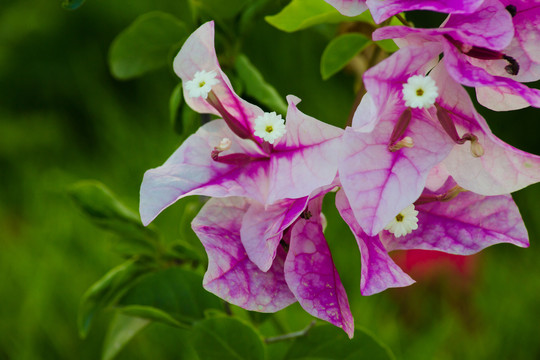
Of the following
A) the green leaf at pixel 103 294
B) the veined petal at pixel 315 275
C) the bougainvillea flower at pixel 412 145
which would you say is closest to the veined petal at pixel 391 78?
the bougainvillea flower at pixel 412 145

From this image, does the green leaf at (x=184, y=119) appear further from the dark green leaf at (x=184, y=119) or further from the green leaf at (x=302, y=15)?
the green leaf at (x=302, y=15)

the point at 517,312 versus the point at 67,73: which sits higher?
the point at 67,73

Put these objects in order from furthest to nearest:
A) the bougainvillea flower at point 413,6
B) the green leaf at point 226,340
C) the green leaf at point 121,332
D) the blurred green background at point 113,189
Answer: the blurred green background at point 113,189 < the green leaf at point 121,332 < the green leaf at point 226,340 < the bougainvillea flower at point 413,6

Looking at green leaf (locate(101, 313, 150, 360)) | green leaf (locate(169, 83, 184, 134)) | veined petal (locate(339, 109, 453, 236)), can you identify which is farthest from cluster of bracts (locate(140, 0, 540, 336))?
green leaf (locate(101, 313, 150, 360))

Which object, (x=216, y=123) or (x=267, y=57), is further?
(x=267, y=57)

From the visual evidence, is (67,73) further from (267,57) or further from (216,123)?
(216,123)

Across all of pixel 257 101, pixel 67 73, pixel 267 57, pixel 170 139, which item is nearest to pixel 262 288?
pixel 257 101

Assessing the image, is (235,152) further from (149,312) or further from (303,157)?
(149,312)
